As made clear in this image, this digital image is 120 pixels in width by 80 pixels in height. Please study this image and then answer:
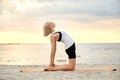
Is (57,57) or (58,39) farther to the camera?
(57,57)

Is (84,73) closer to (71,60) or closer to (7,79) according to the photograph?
(71,60)

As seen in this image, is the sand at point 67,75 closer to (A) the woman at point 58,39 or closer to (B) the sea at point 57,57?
(A) the woman at point 58,39

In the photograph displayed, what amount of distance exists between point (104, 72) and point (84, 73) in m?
0.60

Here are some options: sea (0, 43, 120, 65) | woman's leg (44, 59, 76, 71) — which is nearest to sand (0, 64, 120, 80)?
woman's leg (44, 59, 76, 71)

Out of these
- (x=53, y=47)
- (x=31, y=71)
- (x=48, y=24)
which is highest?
(x=48, y=24)

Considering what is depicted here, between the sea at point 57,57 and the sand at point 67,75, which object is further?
the sea at point 57,57

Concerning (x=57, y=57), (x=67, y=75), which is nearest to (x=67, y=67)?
(x=67, y=75)

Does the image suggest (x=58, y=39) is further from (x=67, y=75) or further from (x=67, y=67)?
(x=67, y=75)

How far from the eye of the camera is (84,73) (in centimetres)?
1008

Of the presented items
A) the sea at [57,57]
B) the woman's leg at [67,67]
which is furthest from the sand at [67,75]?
the sea at [57,57]

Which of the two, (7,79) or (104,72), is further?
(104,72)

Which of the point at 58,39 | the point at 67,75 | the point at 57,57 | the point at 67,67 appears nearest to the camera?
the point at 67,75

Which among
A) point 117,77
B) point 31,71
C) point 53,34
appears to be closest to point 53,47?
point 53,34

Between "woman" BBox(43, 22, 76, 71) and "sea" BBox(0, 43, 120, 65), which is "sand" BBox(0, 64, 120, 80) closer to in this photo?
"woman" BBox(43, 22, 76, 71)
